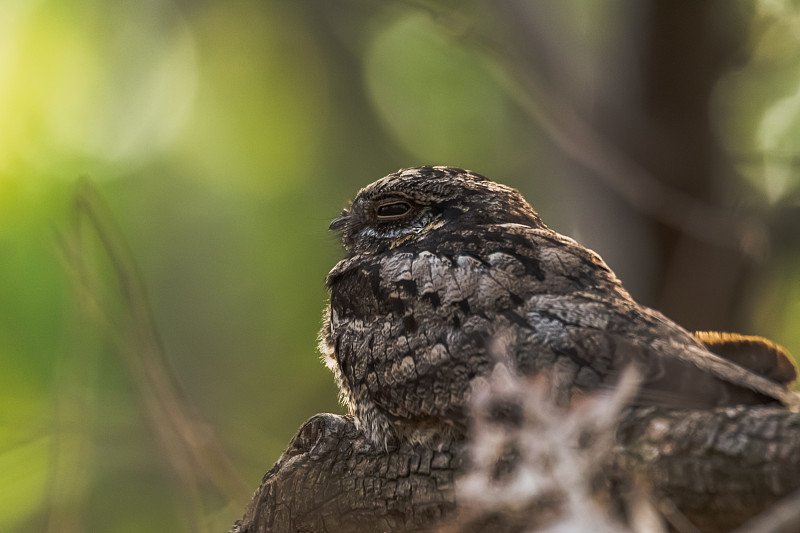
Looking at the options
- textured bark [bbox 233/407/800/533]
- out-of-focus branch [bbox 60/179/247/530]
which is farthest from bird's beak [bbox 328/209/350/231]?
textured bark [bbox 233/407/800/533]

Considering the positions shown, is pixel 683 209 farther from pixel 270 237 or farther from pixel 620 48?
pixel 270 237

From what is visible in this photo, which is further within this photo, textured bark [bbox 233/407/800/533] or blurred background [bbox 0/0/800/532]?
blurred background [bbox 0/0/800/532]

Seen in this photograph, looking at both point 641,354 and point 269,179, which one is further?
point 269,179

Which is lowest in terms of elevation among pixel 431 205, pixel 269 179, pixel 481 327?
pixel 481 327

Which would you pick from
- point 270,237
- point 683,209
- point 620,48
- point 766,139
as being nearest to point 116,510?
point 270,237

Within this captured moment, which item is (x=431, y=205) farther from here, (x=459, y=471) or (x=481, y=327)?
(x=459, y=471)

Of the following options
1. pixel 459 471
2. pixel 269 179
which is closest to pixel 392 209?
pixel 459 471

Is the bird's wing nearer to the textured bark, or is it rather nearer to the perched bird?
the perched bird

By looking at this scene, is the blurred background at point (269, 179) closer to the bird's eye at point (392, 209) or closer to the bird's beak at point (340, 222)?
the bird's beak at point (340, 222)
